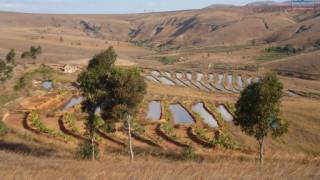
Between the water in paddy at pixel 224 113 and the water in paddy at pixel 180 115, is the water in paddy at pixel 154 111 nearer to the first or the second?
the water in paddy at pixel 180 115

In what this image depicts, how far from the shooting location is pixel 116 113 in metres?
25.8

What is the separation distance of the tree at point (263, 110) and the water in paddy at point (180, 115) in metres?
15.2

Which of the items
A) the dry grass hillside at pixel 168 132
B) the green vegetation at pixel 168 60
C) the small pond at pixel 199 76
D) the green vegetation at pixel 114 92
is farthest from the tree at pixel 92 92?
the green vegetation at pixel 168 60

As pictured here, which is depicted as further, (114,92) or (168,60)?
(168,60)

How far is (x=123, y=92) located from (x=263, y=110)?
22.6 ft

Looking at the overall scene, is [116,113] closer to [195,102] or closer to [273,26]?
[195,102]

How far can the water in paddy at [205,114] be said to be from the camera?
138ft

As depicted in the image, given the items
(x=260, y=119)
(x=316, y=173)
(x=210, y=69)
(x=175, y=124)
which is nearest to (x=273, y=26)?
(x=210, y=69)

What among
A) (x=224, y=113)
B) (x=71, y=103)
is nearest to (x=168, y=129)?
(x=224, y=113)

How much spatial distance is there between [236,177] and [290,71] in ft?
282

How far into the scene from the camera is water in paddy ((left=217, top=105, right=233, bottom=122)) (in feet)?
145

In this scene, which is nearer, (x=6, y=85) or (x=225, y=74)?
(x=6, y=85)

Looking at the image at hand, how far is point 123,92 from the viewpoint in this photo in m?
25.4

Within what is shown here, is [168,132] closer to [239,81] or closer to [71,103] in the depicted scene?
[71,103]
